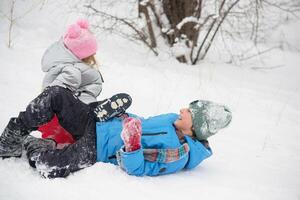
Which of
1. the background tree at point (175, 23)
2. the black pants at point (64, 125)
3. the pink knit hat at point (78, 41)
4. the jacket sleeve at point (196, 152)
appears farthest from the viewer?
the background tree at point (175, 23)

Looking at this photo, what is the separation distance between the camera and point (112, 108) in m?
2.74

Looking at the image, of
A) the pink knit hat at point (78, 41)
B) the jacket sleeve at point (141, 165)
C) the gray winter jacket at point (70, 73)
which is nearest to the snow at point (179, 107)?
the jacket sleeve at point (141, 165)

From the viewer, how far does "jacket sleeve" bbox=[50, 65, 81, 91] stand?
9.46 feet

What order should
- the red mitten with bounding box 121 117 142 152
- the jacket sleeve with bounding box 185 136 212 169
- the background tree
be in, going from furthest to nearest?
the background tree → the jacket sleeve with bounding box 185 136 212 169 → the red mitten with bounding box 121 117 142 152

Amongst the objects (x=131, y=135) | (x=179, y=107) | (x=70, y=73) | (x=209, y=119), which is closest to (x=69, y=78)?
(x=70, y=73)

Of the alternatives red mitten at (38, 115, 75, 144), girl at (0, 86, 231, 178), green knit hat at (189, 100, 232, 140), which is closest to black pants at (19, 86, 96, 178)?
girl at (0, 86, 231, 178)

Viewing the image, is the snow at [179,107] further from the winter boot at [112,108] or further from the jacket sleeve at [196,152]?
the winter boot at [112,108]

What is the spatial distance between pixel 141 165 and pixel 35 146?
0.71 metres

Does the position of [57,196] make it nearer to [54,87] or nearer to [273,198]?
[54,87]

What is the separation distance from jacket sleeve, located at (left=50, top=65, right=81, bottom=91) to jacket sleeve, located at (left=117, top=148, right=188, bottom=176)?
2.30 feet

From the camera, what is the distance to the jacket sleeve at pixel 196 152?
2.64 metres

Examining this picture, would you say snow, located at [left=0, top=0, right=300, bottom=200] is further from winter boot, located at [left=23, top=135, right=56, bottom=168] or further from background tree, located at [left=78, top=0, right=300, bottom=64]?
background tree, located at [left=78, top=0, right=300, bottom=64]

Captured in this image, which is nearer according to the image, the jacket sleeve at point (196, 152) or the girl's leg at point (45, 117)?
the girl's leg at point (45, 117)

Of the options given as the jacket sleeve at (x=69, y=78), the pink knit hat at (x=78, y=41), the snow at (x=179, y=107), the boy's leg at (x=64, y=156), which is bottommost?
the snow at (x=179, y=107)
